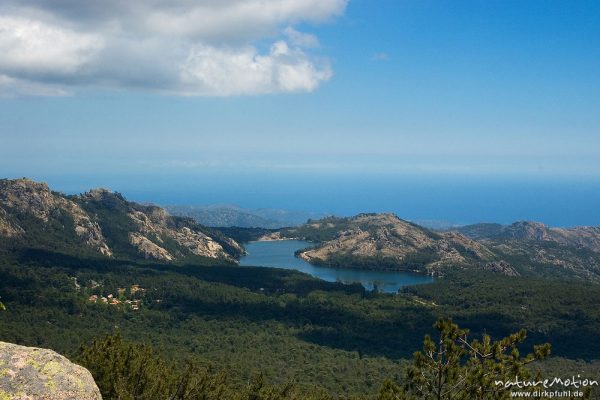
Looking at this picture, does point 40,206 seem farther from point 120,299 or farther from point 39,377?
point 39,377

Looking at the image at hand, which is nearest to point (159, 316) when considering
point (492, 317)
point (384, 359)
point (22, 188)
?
point (384, 359)

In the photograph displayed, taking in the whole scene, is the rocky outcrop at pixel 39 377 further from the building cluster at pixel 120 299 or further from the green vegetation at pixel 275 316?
the building cluster at pixel 120 299

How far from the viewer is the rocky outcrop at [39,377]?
1421 centimetres

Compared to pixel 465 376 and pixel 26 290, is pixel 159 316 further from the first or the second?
pixel 465 376

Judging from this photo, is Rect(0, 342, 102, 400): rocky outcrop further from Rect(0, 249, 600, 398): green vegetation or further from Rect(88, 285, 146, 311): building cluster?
Rect(88, 285, 146, 311): building cluster

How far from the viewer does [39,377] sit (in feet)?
48.2


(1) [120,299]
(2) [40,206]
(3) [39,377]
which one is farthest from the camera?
(2) [40,206]

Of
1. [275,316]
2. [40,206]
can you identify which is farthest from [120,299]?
[40,206]

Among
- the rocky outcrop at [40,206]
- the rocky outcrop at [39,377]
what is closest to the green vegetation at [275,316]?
the rocky outcrop at [40,206]

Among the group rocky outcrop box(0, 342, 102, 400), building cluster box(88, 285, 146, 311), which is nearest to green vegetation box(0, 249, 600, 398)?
building cluster box(88, 285, 146, 311)

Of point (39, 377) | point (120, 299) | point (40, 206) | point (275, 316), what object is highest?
point (39, 377)

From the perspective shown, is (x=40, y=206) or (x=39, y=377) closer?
(x=39, y=377)

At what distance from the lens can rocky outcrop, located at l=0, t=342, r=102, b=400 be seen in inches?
559

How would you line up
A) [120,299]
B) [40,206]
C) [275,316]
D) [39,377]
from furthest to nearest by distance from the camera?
[40,206] < [120,299] < [275,316] < [39,377]
